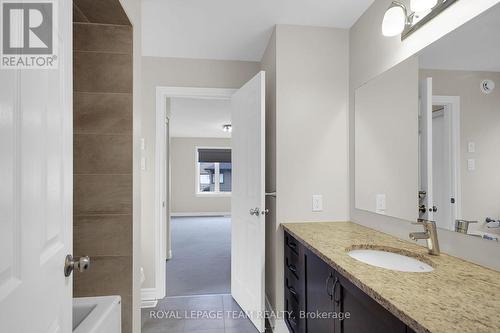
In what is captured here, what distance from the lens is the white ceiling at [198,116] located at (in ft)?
14.1

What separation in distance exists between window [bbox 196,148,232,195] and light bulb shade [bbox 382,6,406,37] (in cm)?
681

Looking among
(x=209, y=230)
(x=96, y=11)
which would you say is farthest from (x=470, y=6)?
(x=209, y=230)

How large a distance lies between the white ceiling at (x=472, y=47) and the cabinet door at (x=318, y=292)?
3.77ft

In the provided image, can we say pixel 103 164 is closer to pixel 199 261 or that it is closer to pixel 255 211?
pixel 255 211

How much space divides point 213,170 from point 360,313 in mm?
7786

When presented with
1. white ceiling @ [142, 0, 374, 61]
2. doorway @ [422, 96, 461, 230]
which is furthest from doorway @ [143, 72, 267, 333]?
doorway @ [422, 96, 461, 230]

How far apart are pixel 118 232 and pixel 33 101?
1.10 meters

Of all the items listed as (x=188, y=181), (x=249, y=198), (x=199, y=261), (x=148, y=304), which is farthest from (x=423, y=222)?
(x=188, y=181)

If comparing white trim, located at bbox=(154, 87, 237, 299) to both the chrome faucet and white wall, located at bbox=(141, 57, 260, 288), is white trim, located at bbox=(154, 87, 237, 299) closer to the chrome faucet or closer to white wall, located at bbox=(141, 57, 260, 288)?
white wall, located at bbox=(141, 57, 260, 288)

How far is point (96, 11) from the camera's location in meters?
1.46

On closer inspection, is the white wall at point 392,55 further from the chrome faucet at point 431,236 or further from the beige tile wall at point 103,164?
the beige tile wall at point 103,164

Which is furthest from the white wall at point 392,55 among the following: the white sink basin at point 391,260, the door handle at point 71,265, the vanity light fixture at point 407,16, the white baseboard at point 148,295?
the white baseboard at point 148,295

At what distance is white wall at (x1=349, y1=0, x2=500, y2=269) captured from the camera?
113 cm

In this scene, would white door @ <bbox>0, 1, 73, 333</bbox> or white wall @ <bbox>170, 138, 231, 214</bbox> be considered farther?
white wall @ <bbox>170, 138, 231, 214</bbox>
